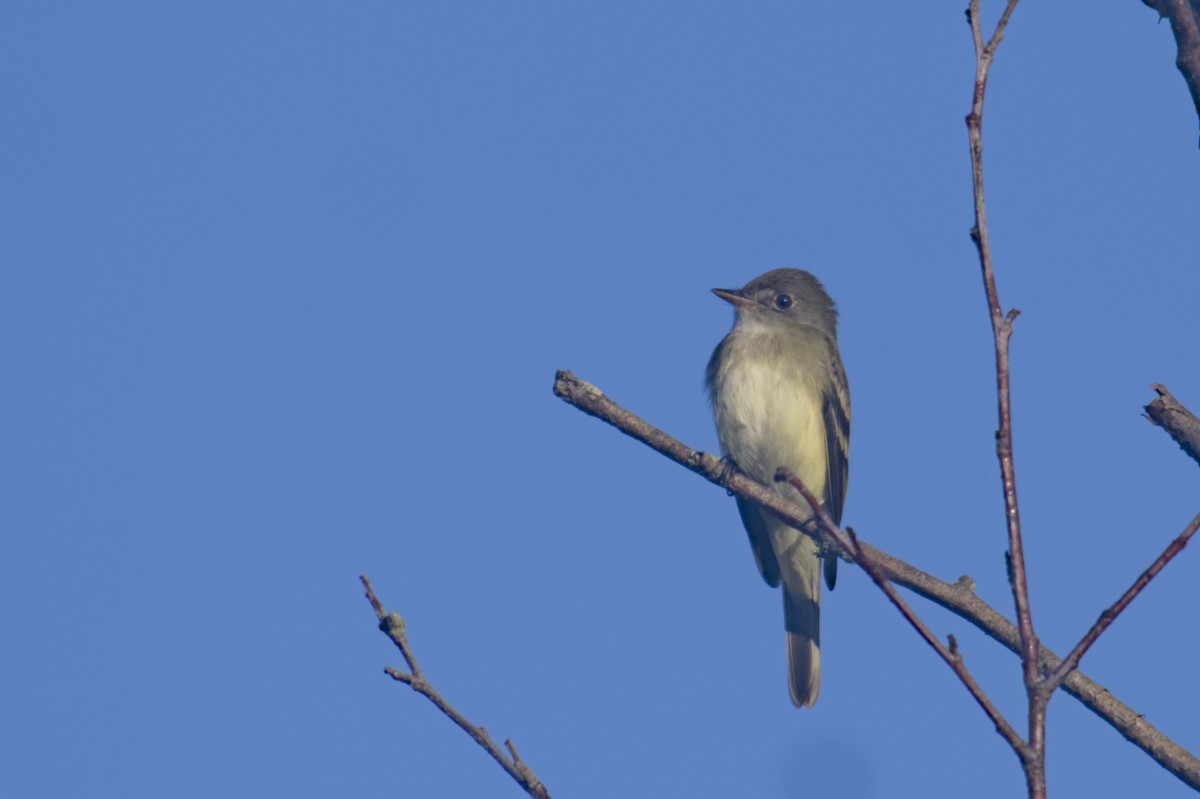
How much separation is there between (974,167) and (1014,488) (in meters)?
0.67

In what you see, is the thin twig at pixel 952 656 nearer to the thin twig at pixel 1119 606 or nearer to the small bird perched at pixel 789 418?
the thin twig at pixel 1119 606

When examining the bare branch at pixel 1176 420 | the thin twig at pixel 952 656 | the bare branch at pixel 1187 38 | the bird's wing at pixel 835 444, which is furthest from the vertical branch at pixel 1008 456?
the bird's wing at pixel 835 444

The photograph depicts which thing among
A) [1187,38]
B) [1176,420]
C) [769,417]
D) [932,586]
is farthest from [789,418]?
[1187,38]

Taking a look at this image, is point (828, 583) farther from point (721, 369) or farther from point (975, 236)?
point (975, 236)

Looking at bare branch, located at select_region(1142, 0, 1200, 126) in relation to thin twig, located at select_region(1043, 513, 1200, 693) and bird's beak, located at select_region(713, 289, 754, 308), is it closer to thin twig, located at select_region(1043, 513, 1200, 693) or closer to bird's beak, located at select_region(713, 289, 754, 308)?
thin twig, located at select_region(1043, 513, 1200, 693)

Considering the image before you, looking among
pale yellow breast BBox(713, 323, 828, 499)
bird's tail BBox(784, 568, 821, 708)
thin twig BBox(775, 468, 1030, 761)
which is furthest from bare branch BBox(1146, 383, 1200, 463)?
bird's tail BBox(784, 568, 821, 708)

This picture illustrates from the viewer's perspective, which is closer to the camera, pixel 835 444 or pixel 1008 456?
pixel 1008 456

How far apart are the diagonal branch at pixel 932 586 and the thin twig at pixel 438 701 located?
97 cm

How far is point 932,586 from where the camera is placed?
5.07m

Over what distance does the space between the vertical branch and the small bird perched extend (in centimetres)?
543

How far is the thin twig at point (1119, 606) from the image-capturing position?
2568 millimetres

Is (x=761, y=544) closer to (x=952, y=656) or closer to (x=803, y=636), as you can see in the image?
(x=803, y=636)

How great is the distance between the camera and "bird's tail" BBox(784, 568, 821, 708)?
915cm

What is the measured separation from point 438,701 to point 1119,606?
146cm
